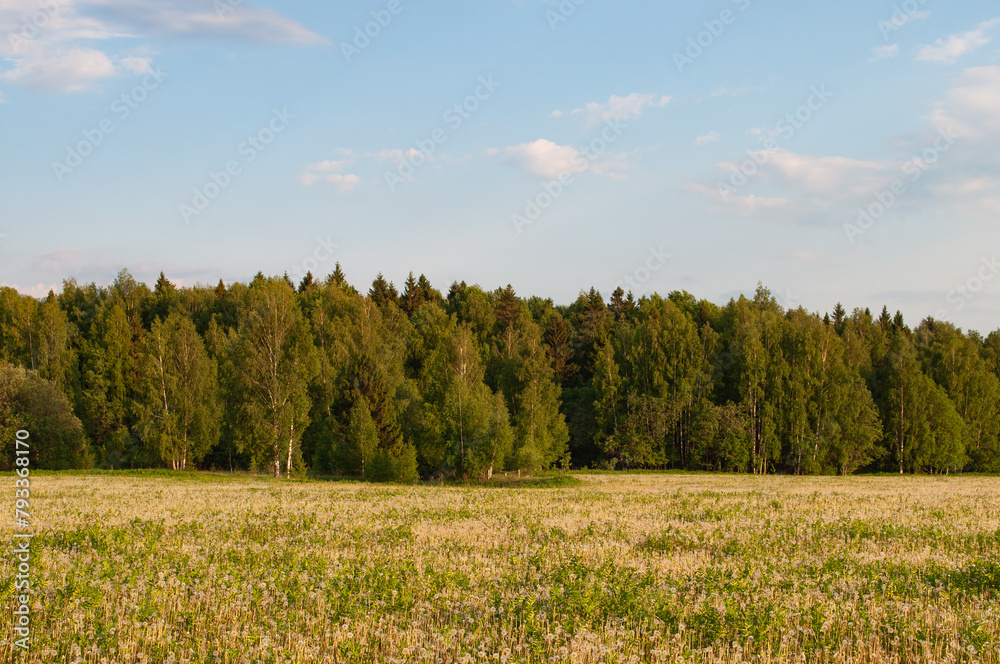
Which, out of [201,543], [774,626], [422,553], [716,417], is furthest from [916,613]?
[716,417]

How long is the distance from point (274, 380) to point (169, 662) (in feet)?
168

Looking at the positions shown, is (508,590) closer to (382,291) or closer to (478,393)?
(478,393)

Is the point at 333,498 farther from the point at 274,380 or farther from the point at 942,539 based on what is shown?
the point at 274,380

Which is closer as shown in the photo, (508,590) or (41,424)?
(508,590)

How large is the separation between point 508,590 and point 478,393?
43036 mm

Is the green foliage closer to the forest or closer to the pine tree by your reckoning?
the forest

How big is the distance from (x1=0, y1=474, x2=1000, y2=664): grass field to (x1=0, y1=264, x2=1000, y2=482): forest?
3248 centimetres

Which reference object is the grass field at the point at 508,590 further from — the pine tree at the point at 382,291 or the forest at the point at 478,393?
the pine tree at the point at 382,291

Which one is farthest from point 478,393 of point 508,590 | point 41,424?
point 508,590

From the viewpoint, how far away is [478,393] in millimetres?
55250

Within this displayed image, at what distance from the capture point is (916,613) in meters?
10.6

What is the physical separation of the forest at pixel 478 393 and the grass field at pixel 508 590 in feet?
107

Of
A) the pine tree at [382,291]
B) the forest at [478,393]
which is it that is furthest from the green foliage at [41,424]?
the pine tree at [382,291]

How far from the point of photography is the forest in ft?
189
